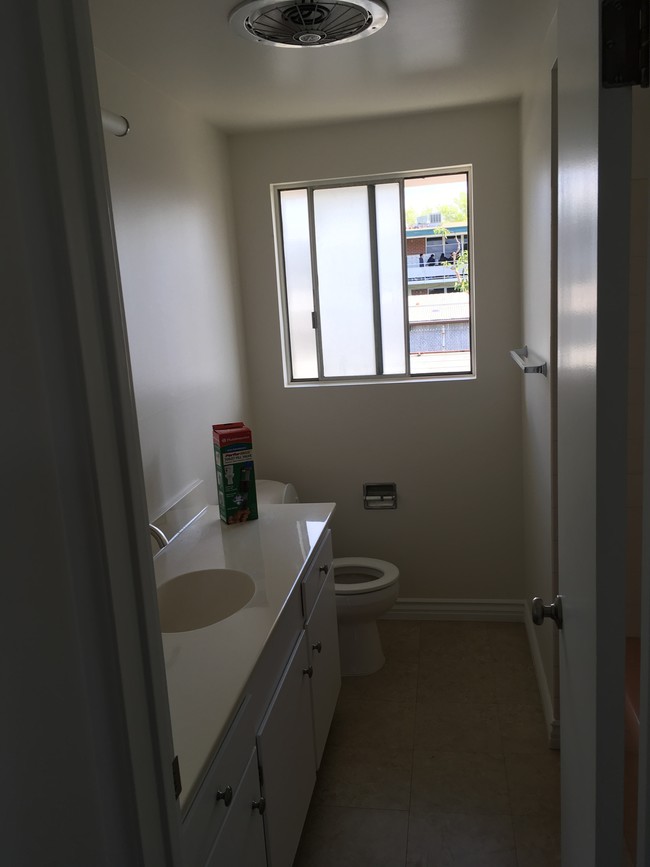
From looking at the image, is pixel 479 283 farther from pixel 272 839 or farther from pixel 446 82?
pixel 272 839

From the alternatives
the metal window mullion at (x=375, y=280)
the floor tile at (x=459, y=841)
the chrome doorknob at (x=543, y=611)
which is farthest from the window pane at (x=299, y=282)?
the chrome doorknob at (x=543, y=611)

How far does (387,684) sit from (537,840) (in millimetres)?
1035

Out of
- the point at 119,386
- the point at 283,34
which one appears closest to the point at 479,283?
the point at 283,34

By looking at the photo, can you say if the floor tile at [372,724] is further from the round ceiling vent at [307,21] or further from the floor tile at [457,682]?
the round ceiling vent at [307,21]

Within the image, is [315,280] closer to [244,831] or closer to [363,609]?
[363,609]

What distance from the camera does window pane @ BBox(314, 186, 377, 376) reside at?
3.57 meters

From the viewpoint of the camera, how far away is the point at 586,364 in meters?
1.09

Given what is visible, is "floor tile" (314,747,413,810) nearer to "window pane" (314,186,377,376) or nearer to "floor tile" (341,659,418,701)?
"floor tile" (341,659,418,701)

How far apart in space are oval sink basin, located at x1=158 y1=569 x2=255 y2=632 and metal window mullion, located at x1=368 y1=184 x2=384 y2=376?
5.78ft

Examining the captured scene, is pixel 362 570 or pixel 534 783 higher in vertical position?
pixel 362 570

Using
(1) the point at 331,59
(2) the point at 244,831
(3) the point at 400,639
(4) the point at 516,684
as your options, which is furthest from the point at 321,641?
(1) the point at 331,59

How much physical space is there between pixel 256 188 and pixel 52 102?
2961 mm

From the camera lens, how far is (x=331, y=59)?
242 cm

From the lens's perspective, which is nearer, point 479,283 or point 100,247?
point 100,247
